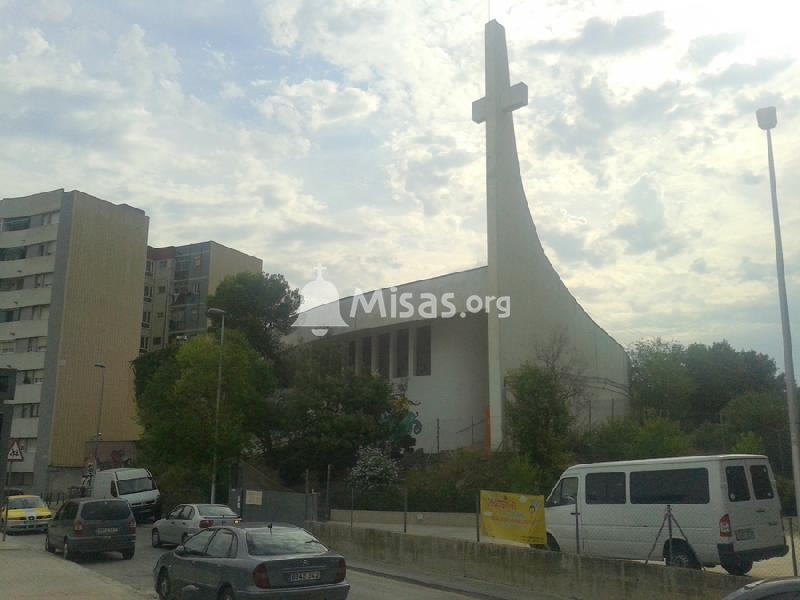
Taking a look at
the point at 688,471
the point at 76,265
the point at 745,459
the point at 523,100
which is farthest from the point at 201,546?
the point at 76,265

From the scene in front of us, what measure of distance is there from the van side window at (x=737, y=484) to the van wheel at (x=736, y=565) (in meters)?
0.95

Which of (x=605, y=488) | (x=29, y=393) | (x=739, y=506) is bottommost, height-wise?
(x=739, y=506)

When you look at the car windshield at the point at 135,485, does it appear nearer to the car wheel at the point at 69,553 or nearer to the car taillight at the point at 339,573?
the car wheel at the point at 69,553

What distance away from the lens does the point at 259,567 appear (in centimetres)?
1011

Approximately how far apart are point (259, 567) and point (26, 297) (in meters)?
56.0

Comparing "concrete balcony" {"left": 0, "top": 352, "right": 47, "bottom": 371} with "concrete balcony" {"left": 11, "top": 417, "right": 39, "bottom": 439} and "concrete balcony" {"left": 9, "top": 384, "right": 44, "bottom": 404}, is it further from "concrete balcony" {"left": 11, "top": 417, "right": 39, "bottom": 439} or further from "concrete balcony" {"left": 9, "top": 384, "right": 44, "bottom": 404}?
"concrete balcony" {"left": 11, "top": 417, "right": 39, "bottom": 439}

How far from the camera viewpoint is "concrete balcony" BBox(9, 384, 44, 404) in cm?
5691

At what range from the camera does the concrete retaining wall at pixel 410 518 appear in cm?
2680

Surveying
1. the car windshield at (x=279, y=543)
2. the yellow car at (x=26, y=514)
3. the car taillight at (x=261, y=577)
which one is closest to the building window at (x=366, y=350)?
the yellow car at (x=26, y=514)

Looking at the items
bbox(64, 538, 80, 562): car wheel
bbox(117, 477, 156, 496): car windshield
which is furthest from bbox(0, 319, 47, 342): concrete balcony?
bbox(64, 538, 80, 562): car wheel

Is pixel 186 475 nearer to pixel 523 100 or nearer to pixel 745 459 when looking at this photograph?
pixel 523 100

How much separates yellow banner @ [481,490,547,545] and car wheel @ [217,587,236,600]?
23.0ft

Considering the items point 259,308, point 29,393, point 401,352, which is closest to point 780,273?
point 401,352

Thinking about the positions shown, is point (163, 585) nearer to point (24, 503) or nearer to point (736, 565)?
point (736, 565)
